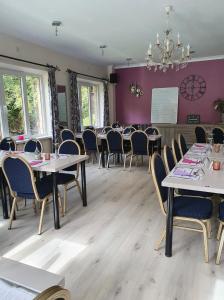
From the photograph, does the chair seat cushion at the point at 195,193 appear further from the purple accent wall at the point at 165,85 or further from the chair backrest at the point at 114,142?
the purple accent wall at the point at 165,85

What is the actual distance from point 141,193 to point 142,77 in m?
5.18

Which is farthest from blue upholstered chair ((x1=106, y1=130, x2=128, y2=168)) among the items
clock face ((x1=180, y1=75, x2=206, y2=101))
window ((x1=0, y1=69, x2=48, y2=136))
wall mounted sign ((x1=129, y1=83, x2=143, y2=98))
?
clock face ((x1=180, y1=75, x2=206, y2=101))

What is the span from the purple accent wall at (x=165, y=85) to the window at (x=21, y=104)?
3.29m

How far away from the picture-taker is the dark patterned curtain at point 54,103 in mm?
5477

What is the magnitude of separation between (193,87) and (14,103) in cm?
517

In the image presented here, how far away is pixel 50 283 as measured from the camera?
84cm

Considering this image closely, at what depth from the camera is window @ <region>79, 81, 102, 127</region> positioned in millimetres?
7242

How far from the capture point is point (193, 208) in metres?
2.05

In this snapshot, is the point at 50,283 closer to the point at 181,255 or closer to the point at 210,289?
the point at 210,289

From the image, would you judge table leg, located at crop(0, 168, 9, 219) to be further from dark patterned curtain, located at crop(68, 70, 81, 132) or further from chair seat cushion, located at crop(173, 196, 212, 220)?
dark patterned curtain, located at crop(68, 70, 81, 132)

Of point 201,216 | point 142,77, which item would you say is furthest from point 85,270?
point 142,77

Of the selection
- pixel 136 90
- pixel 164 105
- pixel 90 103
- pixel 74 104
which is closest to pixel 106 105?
pixel 90 103

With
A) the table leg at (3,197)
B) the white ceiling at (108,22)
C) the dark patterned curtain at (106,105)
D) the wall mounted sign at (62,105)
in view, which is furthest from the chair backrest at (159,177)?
the dark patterned curtain at (106,105)

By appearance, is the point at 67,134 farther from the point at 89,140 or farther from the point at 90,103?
the point at 90,103
